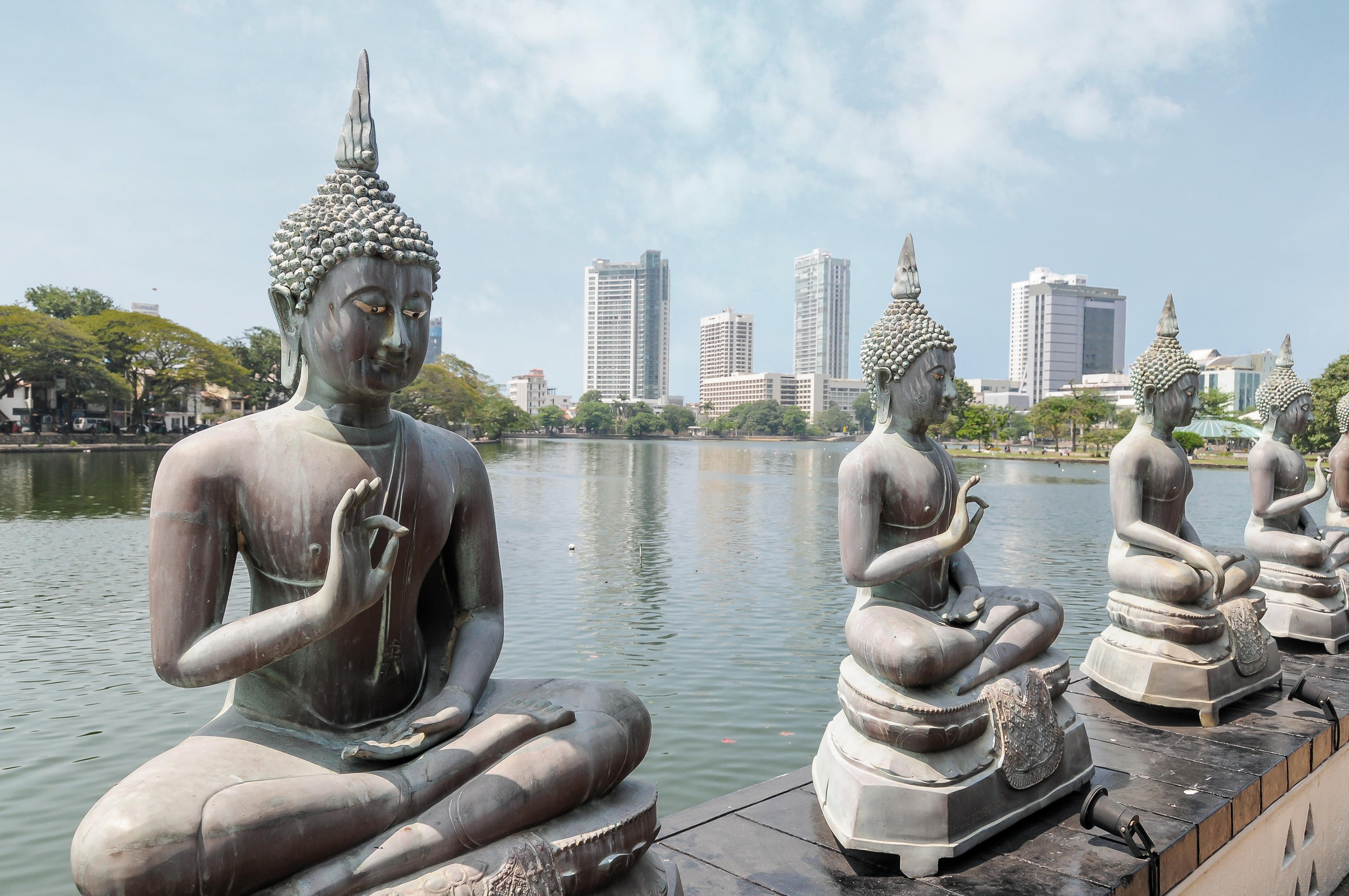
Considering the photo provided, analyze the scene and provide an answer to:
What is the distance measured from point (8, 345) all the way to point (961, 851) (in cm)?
4695

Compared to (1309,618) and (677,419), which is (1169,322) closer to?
(1309,618)

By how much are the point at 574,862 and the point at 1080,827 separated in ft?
8.56

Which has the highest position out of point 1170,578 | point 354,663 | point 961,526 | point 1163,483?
point 1163,483

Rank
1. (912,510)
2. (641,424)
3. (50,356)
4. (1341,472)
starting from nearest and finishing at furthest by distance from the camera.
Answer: (912,510)
(1341,472)
(50,356)
(641,424)

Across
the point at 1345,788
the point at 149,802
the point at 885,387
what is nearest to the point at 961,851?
the point at 885,387

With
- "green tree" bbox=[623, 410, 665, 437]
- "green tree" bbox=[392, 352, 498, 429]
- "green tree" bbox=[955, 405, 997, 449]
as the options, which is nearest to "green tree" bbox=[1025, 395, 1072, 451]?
"green tree" bbox=[955, 405, 997, 449]

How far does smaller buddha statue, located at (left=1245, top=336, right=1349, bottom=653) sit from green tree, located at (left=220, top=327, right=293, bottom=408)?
45772mm

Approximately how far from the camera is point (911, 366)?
13.9ft

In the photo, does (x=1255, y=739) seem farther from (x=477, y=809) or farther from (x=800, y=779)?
(x=477, y=809)

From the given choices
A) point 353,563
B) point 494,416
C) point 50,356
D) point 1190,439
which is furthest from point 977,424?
point 353,563

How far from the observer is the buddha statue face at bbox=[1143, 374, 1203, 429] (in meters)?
5.52

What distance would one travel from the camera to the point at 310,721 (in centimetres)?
268

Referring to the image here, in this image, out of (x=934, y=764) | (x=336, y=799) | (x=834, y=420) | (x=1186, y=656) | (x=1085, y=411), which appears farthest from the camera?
(x=834, y=420)

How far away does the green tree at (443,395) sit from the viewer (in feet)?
155
